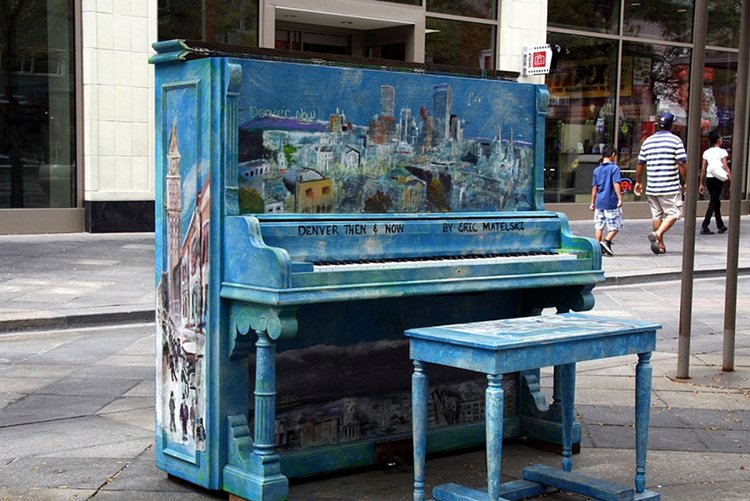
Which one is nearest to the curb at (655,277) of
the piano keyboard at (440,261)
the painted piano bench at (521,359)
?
the piano keyboard at (440,261)

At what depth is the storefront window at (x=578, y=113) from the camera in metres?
21.6

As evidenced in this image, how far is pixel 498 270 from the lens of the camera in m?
5.40

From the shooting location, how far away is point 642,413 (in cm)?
496

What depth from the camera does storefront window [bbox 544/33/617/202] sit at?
70.9ft

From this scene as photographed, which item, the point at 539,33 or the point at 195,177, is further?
the point at 539,33

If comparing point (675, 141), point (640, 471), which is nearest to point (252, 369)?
point (640, 471)

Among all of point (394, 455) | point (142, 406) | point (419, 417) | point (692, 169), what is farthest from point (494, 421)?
point (692, 169)

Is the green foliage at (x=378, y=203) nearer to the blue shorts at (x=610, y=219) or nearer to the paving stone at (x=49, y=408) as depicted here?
the paving stone at (x=49, y=408)

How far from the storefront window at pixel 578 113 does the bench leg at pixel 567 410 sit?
16.1 m

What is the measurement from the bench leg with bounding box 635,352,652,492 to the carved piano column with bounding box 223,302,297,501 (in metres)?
1.59

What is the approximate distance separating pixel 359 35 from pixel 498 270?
15.5 metres

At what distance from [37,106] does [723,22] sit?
1576cm

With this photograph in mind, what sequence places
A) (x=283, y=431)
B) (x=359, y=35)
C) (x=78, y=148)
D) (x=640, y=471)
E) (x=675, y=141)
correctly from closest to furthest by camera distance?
(x=640, y=471) < (x=283, y=431) < (x=675, y=141) < (x=78, y=148) < (x=359, y=35)

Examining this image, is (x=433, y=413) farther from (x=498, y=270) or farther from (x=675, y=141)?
(x=675, y=141)
